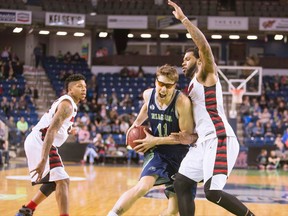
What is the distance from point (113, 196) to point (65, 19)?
727 inches

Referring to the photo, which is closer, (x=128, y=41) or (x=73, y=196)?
(x=73, y=196)

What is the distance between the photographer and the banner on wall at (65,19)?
Answer: 89.7 ft

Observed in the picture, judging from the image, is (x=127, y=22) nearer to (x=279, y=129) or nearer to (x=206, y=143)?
(x=279, y=129)

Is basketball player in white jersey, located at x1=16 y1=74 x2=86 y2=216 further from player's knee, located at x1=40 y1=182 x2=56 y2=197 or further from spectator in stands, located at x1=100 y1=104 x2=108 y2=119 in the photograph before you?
spectator in stands, located at x1=100 y1=104 x2=108 y2=119

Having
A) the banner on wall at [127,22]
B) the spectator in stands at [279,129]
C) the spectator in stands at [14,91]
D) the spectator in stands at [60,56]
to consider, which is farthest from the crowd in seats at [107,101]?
the spectator in stands at [279,129]

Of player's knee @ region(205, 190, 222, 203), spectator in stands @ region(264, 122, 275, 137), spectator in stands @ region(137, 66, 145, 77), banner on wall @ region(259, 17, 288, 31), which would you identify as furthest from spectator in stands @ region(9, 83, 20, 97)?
player's knee @ region(205, 190, 222, 203)

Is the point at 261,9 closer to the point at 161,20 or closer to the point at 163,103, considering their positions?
the point at 161,20

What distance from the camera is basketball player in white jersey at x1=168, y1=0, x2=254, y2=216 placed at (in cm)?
550

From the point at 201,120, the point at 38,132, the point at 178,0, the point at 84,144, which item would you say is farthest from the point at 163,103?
the point at 178,0

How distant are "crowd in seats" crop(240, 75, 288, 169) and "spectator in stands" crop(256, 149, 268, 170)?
26 cm

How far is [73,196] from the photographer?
994cm

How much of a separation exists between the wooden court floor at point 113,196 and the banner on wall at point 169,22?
13.5 metres

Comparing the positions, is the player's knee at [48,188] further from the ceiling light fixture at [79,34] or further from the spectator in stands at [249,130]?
the ceiling light fixture at [79,34]

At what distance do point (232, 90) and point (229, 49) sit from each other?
40.8 ft
